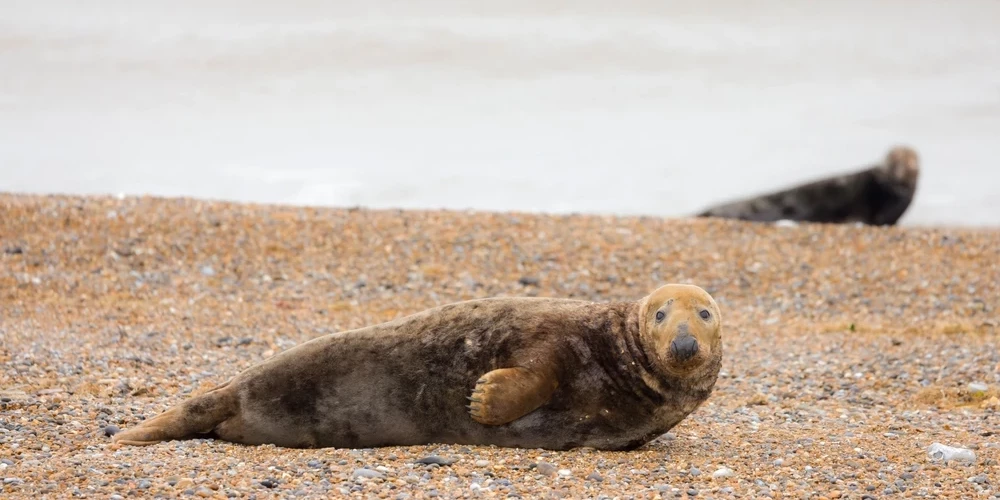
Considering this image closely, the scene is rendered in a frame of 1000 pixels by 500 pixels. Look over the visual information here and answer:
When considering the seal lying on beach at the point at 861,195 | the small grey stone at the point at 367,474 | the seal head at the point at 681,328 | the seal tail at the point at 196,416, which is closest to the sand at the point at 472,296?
the small grey stone at the point at 367,474

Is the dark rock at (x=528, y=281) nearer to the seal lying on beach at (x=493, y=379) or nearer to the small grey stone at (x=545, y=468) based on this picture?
the seal lying on beach at (x=493, y=379)

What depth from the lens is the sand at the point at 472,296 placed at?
16.7ft

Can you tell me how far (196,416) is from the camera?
6.04 metres

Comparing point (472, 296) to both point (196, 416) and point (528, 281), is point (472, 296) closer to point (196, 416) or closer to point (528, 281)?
point (528, 281)

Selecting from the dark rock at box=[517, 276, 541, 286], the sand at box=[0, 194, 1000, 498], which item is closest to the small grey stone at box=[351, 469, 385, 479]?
the sand at box=[0, 194, 1000, 498]

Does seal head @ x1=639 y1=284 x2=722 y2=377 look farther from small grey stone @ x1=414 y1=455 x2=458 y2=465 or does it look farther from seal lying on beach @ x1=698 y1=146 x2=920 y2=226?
seal lying on beach @ x1=698 y1=146 x2=920 y2=226

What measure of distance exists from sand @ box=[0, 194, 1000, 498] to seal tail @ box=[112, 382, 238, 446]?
0.15 meters

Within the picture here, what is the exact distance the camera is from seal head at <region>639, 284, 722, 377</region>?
5.33 m

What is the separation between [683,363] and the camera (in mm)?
5383

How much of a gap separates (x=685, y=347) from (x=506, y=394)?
2.80 feet

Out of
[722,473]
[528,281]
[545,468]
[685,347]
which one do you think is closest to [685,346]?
[685,347]

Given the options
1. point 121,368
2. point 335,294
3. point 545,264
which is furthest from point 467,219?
point 121,368

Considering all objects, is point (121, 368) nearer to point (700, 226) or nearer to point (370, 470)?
point (370, 470)

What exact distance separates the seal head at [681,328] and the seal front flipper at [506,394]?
22.8 inches
